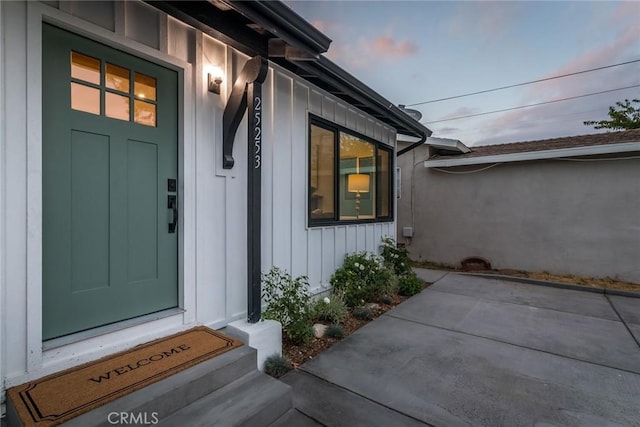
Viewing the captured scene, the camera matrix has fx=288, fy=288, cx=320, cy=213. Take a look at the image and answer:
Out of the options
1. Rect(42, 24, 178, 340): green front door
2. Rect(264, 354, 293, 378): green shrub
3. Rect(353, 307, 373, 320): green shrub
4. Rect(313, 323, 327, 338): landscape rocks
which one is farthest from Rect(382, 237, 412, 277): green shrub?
Rect(42, 24, 178, 340): green front door

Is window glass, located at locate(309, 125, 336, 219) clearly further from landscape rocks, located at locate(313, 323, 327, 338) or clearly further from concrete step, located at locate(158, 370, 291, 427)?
concrete step, located at locate(158, 370, 291, 427)

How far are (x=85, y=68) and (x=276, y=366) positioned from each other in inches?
98.1

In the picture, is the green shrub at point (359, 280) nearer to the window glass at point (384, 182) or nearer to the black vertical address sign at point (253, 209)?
the window glass at point (384, 182)

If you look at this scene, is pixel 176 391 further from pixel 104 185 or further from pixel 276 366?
pixel 104 185

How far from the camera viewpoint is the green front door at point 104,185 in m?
1.74

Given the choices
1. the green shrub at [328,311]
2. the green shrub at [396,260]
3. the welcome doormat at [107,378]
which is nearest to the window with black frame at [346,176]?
the green shrub at [396,260]

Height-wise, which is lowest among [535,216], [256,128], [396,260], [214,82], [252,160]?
[396,260]

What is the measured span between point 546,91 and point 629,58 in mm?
1941

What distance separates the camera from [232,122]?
98.0 inches

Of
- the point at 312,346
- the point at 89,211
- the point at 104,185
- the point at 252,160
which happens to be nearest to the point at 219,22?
the point at 252,160

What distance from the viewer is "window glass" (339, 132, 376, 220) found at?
4.36 m

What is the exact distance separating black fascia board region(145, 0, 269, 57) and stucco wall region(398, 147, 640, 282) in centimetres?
598

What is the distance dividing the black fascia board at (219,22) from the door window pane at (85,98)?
0.69m

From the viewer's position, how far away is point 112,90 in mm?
1987
